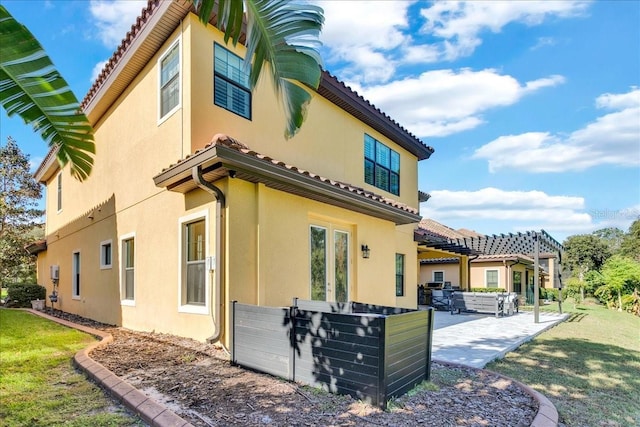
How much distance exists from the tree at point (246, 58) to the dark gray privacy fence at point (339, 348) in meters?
2.44

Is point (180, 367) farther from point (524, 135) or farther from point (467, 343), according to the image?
point (524, 135)

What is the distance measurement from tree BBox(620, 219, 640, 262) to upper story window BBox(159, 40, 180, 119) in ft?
167

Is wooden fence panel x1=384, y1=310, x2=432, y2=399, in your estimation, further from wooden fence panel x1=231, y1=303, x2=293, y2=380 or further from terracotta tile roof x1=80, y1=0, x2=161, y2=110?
terracotta tile roof x1=80, y1=0, x2=161, y2=110

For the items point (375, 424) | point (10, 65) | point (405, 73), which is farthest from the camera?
point (405, 73)

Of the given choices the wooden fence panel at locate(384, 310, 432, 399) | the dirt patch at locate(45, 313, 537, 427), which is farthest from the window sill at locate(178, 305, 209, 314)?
the wooden fence panel at locate(384, 310, 432, 399)

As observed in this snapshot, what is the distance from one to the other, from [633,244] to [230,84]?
2088 inches

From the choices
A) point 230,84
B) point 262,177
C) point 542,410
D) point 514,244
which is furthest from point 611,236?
point 262,177

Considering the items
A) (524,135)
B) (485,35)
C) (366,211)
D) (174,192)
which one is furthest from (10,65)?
(524,135)

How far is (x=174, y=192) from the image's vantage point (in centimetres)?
841

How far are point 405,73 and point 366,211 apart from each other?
6.97 metres

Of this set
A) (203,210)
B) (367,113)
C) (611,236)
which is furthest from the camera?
(611,236)

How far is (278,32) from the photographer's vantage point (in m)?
3.10

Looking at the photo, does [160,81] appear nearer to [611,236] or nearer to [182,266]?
[182,266]

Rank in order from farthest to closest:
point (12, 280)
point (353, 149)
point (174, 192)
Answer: point (12, 280) < point (353, 149) < point (174, 192)
